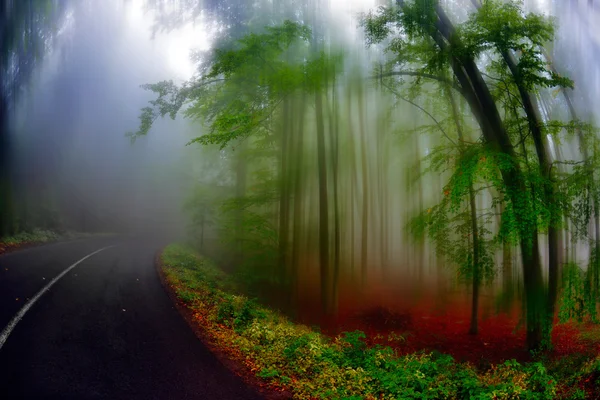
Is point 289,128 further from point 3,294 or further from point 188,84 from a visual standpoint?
point 3,294

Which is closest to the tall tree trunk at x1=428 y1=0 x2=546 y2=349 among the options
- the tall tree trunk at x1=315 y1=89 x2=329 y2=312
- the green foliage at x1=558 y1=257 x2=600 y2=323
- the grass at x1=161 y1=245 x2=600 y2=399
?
the green foliage at x1=558 y1=257 x2=600 y2=323

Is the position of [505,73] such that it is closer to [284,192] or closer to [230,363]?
[284,192]

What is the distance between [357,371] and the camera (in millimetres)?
5332

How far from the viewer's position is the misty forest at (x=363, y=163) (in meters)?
6.30

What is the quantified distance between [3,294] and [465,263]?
11.0 m

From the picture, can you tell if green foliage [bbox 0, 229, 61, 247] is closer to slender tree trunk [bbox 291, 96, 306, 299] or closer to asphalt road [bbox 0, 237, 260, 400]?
asphalt road [bbox 0, 237, 260, 400]

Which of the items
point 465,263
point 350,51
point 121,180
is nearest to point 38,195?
point 121,180

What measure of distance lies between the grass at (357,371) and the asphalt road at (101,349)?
2.24ft

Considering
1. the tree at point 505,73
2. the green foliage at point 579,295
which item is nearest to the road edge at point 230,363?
the tree at point 505,73

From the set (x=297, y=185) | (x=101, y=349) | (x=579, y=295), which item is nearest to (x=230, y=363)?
(x=101, y=349)

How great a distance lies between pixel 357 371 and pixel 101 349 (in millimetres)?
4354

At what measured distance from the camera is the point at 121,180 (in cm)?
3544

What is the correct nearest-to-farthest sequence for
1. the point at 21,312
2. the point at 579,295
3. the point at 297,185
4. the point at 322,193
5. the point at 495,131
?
the point at 21,312, the point at 579,295, the point at 495,131, the point at 322,193, the point at 297,185

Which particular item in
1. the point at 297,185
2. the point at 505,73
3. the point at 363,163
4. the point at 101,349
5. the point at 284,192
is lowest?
the point at 101,349
